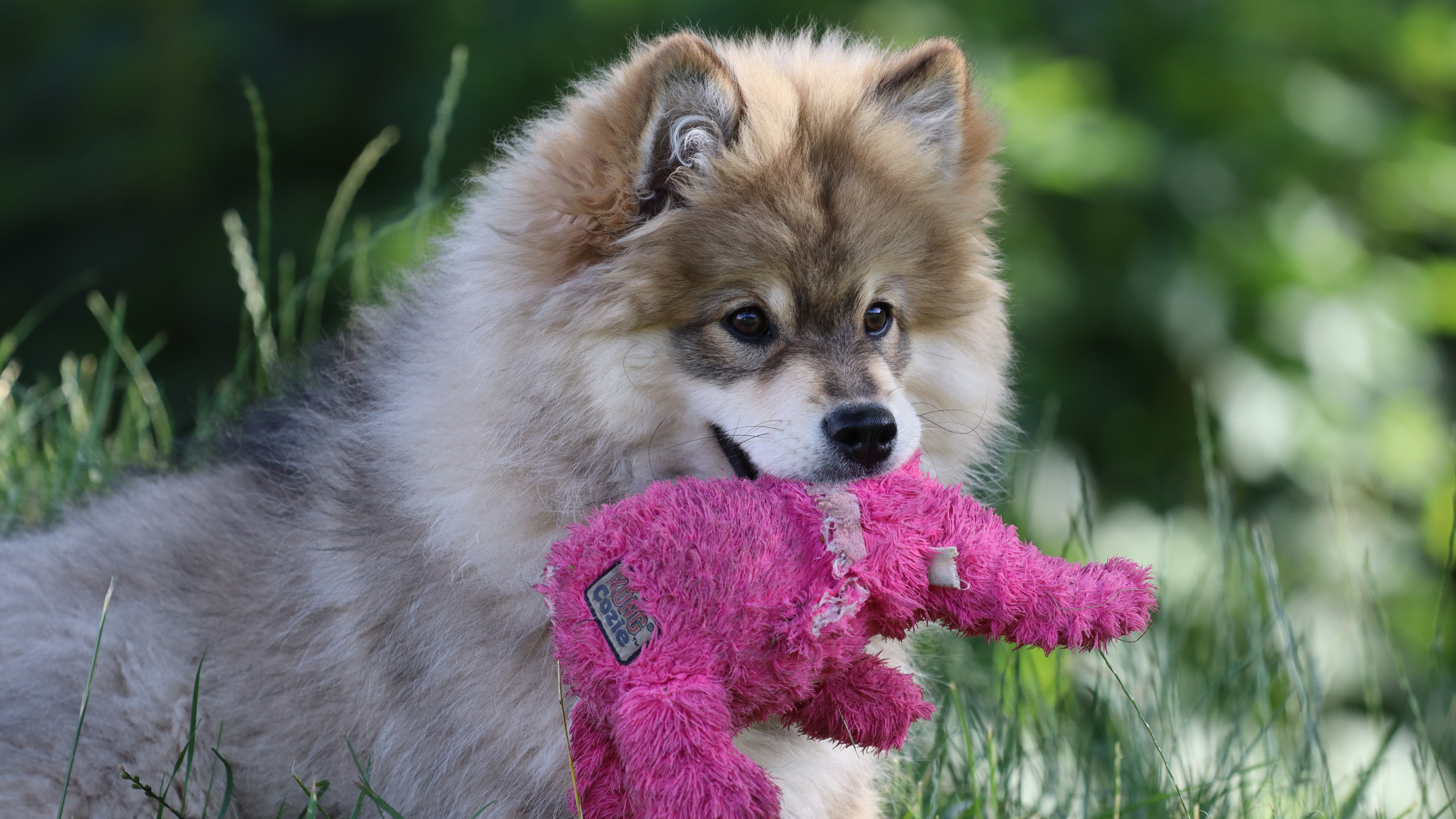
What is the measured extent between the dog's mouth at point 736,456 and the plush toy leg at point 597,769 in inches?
23.8

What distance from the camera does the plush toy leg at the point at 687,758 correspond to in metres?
1.65

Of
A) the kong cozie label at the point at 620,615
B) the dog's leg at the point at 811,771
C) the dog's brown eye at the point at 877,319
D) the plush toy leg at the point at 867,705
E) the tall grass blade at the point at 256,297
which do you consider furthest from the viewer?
the tall grass blade at the point at 256,297

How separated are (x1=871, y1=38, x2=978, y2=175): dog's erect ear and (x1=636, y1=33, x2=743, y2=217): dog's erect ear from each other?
39 centimetres

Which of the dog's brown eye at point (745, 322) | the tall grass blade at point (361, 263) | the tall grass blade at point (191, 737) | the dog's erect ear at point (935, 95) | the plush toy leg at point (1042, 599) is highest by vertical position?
the dog's erect ear at point (935, 95)

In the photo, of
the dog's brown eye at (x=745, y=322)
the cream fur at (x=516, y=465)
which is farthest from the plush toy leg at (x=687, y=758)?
→ the dog's brown eye at (x=745, y=322)

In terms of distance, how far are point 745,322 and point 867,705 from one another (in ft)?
2.45

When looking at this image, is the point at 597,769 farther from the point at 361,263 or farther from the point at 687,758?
the point at 361,263

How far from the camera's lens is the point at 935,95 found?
2691 mm

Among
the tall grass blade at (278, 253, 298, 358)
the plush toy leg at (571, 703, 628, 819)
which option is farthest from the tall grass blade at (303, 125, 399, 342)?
the plush toy leg at (571, 703, 628, 819)

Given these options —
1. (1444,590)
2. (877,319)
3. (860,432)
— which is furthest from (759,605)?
(1444,590)

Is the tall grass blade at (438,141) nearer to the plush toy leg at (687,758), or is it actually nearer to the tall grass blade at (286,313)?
the tall grass blade at (286,313)

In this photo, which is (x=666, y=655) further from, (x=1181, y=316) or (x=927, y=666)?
(x=1181, y=316)

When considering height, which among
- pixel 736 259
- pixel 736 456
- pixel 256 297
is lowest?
pixel 256 297

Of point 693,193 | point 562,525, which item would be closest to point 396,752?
point 562,525
